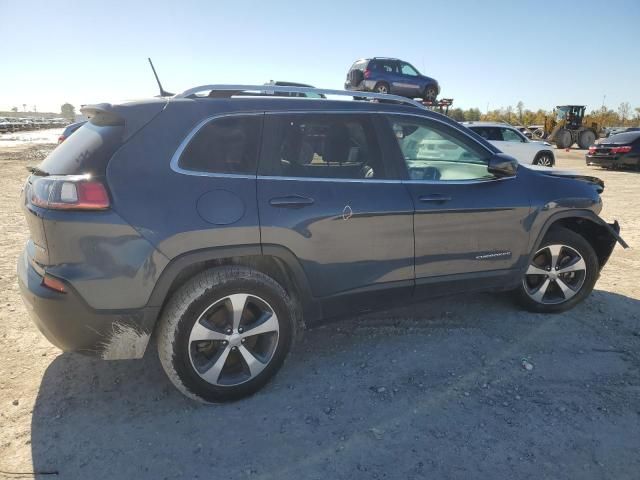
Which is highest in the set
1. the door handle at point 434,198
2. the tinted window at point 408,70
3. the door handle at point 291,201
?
the tinted window at point 408,70

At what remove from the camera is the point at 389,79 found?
54.4 feet

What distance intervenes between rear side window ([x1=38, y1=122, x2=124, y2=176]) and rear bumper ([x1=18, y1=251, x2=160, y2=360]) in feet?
1.99

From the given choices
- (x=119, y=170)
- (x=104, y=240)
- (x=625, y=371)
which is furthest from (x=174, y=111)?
(x=625, y=371)

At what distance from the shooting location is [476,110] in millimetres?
72438

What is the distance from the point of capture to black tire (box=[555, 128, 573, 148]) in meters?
27.2

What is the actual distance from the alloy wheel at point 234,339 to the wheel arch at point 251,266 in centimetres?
22

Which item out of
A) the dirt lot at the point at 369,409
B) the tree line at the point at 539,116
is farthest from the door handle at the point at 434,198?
the tree line at the point at 539,116

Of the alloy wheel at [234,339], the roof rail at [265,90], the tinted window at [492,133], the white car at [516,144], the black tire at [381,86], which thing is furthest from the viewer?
the black tire at [381,86]

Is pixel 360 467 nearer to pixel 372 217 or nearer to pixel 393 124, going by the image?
pixel 372 217

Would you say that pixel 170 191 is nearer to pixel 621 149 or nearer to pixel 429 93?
pixel 429 93

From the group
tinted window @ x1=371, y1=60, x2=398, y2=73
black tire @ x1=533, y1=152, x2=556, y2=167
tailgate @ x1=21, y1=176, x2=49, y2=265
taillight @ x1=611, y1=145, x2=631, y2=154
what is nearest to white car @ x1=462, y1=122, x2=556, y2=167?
black tire @ x1=533, y1=152, x2=556, y2=167

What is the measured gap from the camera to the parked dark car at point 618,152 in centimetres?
1598

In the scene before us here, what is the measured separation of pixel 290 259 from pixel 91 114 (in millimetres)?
1455

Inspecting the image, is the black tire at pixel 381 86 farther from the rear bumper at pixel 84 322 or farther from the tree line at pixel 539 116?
the tree line at pixel 539 116
